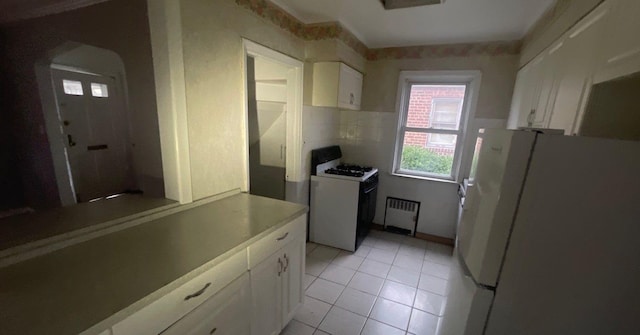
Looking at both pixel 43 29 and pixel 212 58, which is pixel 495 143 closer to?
pixel 212 58

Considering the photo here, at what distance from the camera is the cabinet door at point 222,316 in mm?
978

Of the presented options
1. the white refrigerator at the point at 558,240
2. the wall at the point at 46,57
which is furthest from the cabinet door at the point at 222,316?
the white refrigerator at the point at 558,240

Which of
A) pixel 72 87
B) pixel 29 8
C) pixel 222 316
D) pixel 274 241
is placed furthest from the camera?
pixel 72 87

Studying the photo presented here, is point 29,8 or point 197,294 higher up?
point 29,8

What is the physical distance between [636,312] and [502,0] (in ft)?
6.56

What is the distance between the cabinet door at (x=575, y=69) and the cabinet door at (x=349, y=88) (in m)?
1.67

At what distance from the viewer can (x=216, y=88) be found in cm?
159

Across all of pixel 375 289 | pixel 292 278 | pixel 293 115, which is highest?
pixel 293 115

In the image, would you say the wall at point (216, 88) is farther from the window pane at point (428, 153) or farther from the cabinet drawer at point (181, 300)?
the window pane at point (428, 153)

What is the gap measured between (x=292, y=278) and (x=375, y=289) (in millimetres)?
1006

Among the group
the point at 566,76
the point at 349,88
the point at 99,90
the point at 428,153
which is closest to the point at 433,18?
the point at 349,88

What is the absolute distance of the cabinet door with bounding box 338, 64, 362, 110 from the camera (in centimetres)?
256

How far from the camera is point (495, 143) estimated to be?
1097 mm

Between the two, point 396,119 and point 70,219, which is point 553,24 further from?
point 70,219
